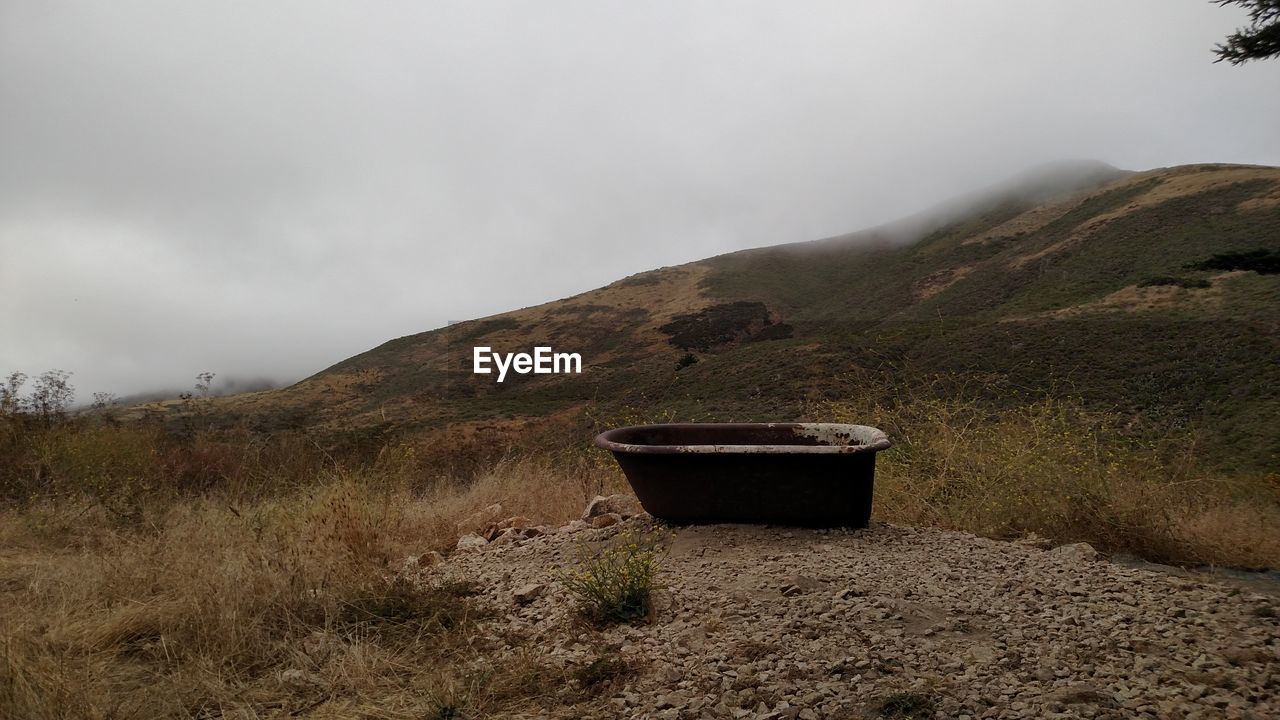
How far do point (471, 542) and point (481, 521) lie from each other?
0.78 m

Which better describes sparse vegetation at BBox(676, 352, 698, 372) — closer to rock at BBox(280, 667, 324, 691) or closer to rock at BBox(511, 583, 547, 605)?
rock at BBox(511, 583, 547, 605)

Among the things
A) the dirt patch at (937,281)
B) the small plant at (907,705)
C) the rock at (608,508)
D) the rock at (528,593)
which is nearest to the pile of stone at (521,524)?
the rock at (608,508)

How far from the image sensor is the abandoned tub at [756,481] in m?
4.37

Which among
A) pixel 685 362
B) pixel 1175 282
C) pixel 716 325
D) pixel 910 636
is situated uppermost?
pixel 716 325

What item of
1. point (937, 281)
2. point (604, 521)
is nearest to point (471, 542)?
point (604, 521)

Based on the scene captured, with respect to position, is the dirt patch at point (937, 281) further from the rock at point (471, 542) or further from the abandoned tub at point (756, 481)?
the rock at point (471, 542)

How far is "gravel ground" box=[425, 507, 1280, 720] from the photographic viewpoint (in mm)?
2449

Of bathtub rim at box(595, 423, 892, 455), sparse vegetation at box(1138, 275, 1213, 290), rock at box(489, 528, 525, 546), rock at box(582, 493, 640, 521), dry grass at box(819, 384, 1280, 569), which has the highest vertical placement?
sparse vegetation at box(1138, 275, 1213, 290)

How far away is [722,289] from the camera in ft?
144

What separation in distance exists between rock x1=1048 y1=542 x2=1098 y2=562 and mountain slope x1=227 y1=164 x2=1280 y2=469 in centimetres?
547

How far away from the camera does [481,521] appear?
5.91 m

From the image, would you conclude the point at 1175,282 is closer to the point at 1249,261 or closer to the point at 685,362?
the point at 1249,261

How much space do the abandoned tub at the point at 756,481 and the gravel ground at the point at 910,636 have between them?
0.32 m

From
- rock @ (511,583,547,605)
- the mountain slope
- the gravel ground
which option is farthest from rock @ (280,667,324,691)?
the mountain slope
